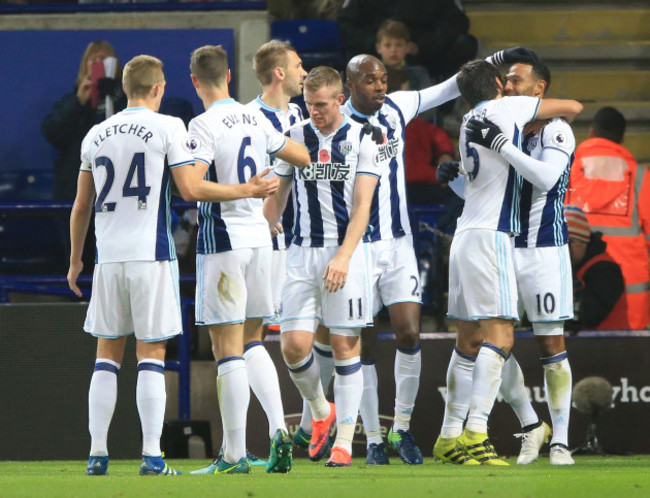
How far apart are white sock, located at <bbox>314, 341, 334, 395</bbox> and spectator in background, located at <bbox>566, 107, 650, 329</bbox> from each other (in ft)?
10.3

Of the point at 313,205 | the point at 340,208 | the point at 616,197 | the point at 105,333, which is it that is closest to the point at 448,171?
the point at 340,208

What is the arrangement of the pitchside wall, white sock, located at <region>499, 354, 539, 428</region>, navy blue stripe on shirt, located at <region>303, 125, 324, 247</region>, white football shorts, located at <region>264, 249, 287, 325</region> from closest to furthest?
navy blue stripe on shirt, located at <region>303, 125, 324, 247</region> → white sock, located at <region>499, 354, 539, 428</region> → white football shorts, located at <region>264, 249, 287, 325</region> → the pitchside wall

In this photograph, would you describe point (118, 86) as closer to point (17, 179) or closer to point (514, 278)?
point (17, 179)

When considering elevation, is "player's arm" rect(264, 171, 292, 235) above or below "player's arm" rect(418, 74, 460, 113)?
below

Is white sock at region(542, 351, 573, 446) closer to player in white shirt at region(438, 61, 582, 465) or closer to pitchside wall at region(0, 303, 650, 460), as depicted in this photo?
player in white shirt at region(438, 61, 582, 465)

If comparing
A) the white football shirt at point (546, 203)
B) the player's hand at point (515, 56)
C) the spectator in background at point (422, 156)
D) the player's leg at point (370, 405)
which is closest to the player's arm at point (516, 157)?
the white football shirt at point (546, 203)

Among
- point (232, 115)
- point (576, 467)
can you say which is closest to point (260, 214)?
point (232, 115)

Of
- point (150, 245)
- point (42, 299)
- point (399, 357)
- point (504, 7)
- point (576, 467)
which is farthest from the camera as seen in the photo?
point (504, 7)

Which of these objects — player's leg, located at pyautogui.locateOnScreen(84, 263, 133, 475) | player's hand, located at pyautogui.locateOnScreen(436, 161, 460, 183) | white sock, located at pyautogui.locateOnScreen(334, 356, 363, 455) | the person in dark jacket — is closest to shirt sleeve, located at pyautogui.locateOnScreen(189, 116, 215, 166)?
player's leg, located at pyautogui.locateOnScreen(84, 263, 133, 475)

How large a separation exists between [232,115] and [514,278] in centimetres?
191

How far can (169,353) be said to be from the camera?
436 inches

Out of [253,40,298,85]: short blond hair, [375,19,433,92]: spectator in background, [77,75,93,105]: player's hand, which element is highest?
[375,19,433,92]: spectator in background

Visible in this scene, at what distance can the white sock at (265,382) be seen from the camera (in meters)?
7.18

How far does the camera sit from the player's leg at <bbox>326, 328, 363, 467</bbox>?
301 inches
